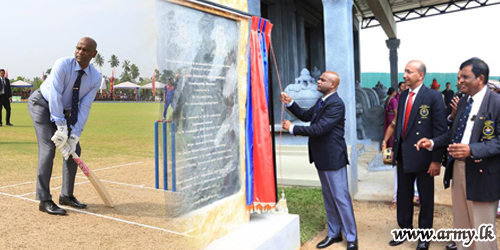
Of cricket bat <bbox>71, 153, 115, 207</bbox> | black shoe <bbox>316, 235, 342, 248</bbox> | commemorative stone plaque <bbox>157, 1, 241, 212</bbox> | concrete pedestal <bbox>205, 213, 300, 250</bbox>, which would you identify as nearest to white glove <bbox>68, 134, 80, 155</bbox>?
cricket bat <bbox>71, 153, 115, 207</bbox>

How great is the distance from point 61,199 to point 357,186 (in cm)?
394

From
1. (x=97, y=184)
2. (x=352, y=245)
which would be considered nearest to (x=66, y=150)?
(x=97, y=184)

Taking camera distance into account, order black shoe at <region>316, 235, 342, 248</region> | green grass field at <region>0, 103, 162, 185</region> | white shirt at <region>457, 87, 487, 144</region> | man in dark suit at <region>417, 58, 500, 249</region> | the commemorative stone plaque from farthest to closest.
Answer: green grass field at <region>0, 103, 162, 185</region> → black shoe at <region>316, 235, 342, 248</region> → white shirt at <region>457, 87, 487, 144</region> → man in dark suit at <region>417, 58, 500, 249</region> → the commemorative stone plaque

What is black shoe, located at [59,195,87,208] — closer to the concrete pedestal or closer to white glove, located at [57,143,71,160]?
white glove, located at [57,143,71,160]

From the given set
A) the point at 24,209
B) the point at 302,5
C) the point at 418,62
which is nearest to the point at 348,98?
the point at 418,62

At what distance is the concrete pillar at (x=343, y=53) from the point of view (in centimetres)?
534

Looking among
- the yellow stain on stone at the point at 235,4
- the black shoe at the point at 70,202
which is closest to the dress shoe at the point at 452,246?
the yellow stain on stone at the point at 235,4

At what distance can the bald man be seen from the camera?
385 centimetres

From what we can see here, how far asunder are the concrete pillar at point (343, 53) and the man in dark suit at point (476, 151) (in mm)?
2236

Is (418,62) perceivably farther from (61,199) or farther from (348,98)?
(61,199)

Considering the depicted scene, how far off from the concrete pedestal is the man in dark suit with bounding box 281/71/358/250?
429 mm

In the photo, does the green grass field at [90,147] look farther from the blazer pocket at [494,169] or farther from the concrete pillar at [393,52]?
the concrete pillar at [393,52]

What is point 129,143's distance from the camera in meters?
11.2

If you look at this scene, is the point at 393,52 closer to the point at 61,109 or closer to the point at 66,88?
the point at 66,88
